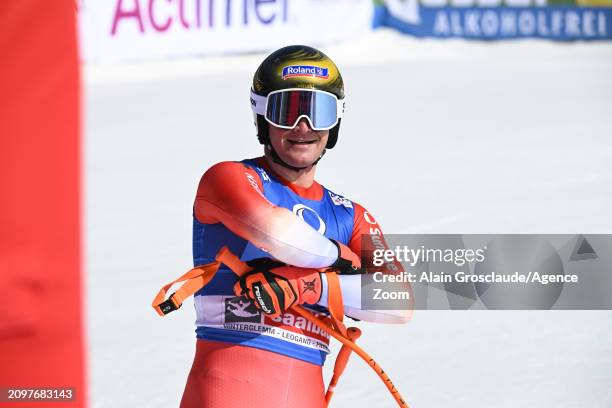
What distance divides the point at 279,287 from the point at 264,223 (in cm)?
19

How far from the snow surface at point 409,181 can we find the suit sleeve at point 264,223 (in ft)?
7.01

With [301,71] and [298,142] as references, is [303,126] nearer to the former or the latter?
[298,142]

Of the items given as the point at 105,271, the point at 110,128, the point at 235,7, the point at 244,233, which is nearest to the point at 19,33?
the point at 244,233

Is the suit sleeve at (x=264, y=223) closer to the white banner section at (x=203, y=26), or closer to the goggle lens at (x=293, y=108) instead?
the goggle lens at (x=293, y=108)

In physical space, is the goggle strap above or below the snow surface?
above

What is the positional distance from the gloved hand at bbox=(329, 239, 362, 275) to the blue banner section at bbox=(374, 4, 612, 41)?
59.3 feet

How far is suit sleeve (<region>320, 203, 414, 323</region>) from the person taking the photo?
300 centimetres

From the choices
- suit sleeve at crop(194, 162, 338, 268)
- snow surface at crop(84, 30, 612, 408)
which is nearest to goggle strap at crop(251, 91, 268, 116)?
suit sleeve at crop(194, 162, 338, 268)

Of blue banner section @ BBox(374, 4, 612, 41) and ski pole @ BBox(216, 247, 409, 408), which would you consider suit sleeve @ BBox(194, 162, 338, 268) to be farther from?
blue banner section @ BBox(374, 4, 612, 41)

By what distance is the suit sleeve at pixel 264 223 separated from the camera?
282 centimetres

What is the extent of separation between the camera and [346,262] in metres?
2.98

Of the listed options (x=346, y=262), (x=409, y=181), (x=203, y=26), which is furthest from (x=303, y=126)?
(x=203, y=26)

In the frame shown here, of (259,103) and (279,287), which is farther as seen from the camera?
(259,103)

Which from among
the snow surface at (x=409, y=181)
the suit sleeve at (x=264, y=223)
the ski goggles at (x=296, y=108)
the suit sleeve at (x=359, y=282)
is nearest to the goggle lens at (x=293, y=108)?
the ski goggles at (x=296, y=108)
